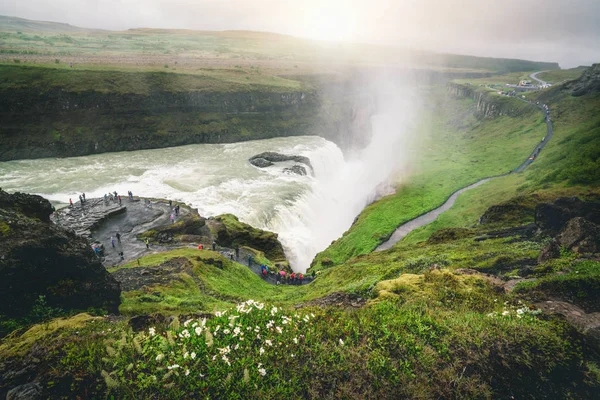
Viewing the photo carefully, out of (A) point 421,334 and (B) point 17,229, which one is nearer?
(A) point 421,334

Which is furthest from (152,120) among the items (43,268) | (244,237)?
(43,268)

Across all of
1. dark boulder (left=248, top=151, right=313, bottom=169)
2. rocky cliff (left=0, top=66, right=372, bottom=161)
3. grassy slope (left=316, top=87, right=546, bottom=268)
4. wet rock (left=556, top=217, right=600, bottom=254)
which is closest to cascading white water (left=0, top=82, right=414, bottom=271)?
dark boulder (left=248, top=151, right=313, bottom=169)

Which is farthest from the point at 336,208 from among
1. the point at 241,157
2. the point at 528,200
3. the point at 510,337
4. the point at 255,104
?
the point at 255,104

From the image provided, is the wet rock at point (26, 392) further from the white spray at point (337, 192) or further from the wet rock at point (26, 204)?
the white spray at point (337, 192)

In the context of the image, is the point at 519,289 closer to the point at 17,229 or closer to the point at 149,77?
the point at 17,229

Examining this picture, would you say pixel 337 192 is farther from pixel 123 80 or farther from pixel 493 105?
pixel 493 105

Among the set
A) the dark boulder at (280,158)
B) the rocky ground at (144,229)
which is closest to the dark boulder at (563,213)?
the rocky ground at (144,229)

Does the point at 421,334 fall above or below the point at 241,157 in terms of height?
above
